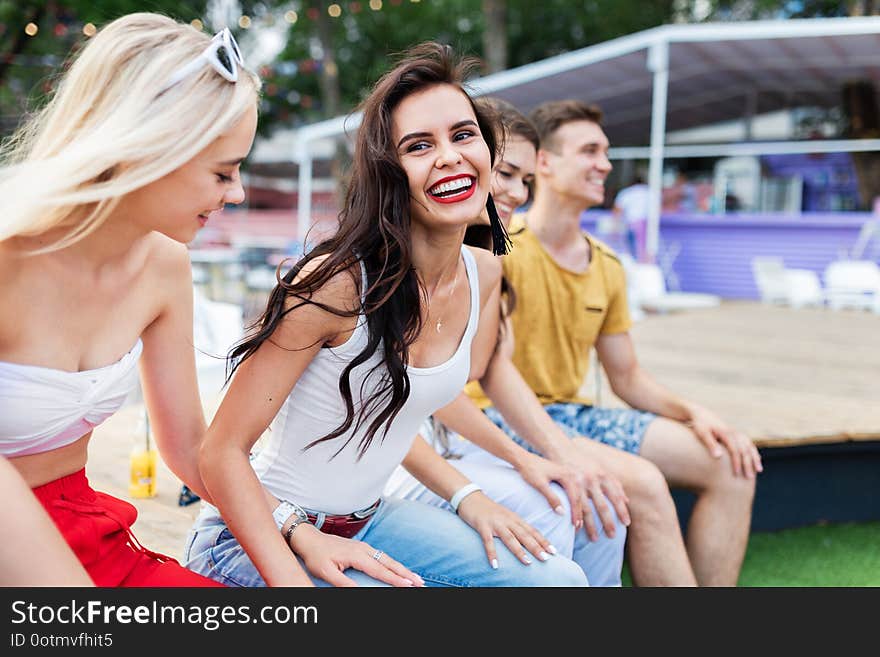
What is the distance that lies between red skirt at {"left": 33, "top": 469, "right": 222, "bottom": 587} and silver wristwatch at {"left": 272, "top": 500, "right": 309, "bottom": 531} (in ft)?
0.64

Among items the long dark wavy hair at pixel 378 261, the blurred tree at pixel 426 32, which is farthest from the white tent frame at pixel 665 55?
the long dark wavy hair at pixel 378 261

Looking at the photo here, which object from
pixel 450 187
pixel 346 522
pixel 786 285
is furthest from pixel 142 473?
pixel 786 285

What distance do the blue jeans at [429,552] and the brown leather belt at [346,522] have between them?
20 millimetres

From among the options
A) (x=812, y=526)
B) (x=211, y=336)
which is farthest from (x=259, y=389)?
(x=211, y=336)

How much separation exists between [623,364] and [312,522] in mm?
1529

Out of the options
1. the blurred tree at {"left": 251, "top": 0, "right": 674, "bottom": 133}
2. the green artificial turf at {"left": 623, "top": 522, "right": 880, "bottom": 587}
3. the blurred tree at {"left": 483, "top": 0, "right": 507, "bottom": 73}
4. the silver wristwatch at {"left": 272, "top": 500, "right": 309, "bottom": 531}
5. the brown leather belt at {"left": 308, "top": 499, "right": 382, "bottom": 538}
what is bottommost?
the green artificial turf at {"left": 623, "top": 522, "right": 880, "bottom": 587}

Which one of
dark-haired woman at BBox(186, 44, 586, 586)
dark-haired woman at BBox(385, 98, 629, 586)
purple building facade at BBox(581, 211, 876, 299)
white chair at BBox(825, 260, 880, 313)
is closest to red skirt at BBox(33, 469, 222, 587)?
dark-haired woman at BBox(186, 44, 586, 586)

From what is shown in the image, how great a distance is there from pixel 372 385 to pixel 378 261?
25 cm

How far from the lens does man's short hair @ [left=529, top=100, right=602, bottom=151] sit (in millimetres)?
3213

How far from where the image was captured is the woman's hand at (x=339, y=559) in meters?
1.64

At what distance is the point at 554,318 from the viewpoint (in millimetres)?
2928

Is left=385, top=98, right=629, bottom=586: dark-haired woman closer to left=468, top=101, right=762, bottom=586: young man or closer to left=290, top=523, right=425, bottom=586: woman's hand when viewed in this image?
left=468, top=101, right=762, bottom=586: young man

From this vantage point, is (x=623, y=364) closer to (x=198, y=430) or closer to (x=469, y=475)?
(x=469, y=475)

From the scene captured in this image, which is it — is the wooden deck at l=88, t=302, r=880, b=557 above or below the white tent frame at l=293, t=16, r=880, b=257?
below
